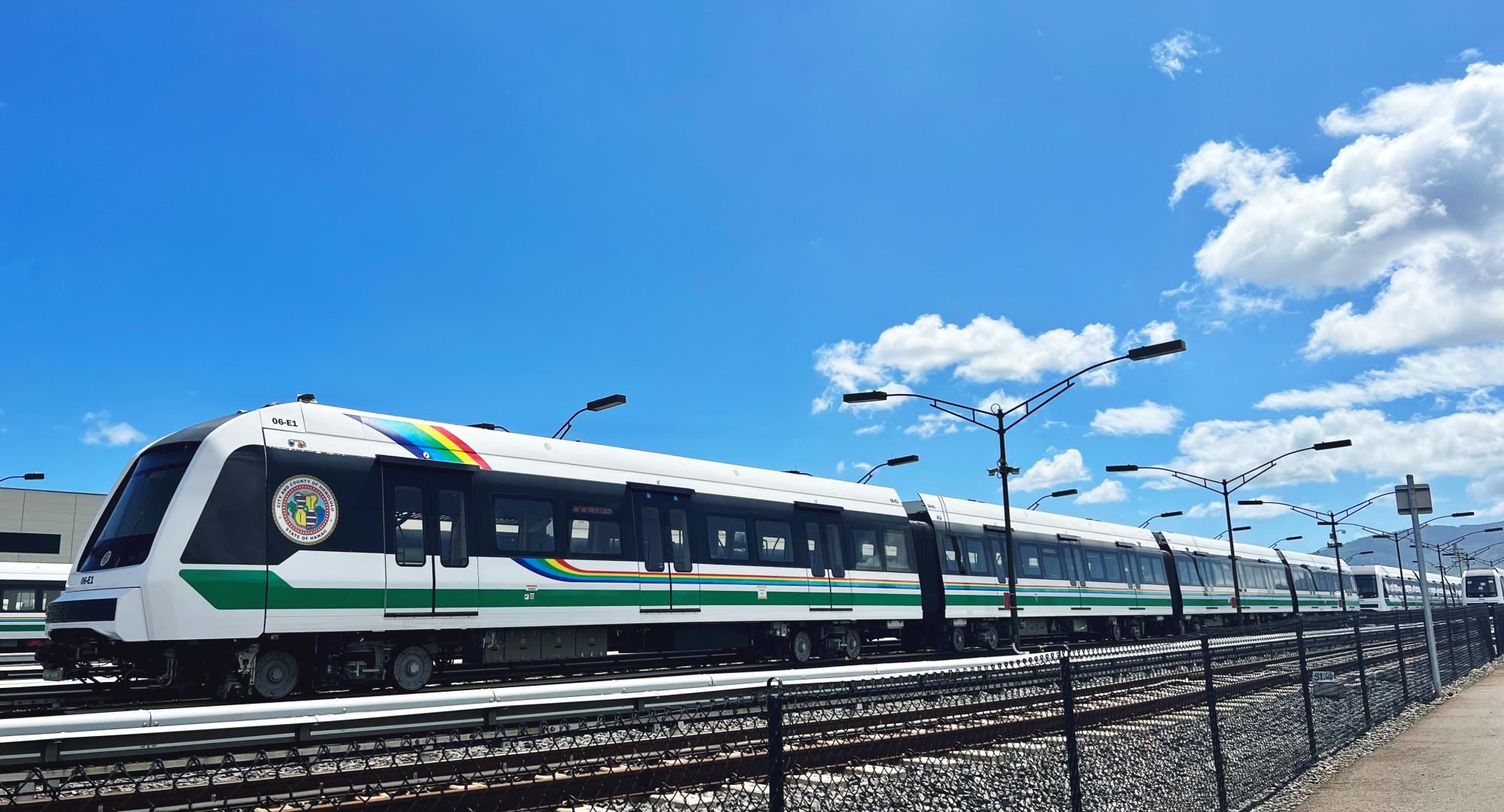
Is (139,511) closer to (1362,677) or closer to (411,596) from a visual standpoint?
(411,596)

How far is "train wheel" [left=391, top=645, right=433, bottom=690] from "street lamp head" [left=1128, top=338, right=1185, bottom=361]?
1577 centimetres

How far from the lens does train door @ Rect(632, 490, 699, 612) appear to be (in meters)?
16.7

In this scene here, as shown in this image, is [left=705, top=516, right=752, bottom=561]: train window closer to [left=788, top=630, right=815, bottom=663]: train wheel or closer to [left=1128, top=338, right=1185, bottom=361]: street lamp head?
[left=788, top=630, right=815, bottom=663]: train wheel

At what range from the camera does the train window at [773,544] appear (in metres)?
19.0

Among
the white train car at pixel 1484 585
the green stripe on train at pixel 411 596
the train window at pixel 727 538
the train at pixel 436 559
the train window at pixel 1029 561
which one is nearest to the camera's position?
the green stripe on train at pixel 411 596

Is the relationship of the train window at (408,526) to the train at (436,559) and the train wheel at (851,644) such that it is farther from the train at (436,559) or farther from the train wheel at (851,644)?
the train wheel at (851,644)

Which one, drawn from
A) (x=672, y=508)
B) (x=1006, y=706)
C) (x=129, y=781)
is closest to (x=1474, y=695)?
(x=672, y=508)

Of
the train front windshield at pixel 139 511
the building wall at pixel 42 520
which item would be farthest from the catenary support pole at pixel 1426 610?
Result: the building wall at pixel 42 520

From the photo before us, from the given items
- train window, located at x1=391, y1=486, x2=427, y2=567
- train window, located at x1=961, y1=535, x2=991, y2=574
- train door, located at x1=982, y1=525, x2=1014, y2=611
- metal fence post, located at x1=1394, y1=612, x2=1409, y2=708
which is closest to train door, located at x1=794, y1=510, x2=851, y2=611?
train window, located at x1=961, y1=535, x2=991, y2=574

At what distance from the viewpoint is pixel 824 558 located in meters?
20.5

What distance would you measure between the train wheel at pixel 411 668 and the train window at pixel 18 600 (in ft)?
70.3

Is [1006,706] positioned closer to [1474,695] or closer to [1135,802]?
[1135,802]

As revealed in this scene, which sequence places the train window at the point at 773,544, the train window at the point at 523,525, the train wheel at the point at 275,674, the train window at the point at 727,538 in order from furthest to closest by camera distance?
1. the train window at the point at 773,544
2. the train window at the point at 727,538
3. the train window at the point at 523,525
4. the train wheel at the point at 275,674

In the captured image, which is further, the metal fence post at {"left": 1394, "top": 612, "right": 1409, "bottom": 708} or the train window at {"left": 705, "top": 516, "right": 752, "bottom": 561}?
the train window at {"left": 705, "top": 516, "right": 752, "bottom": 561}
